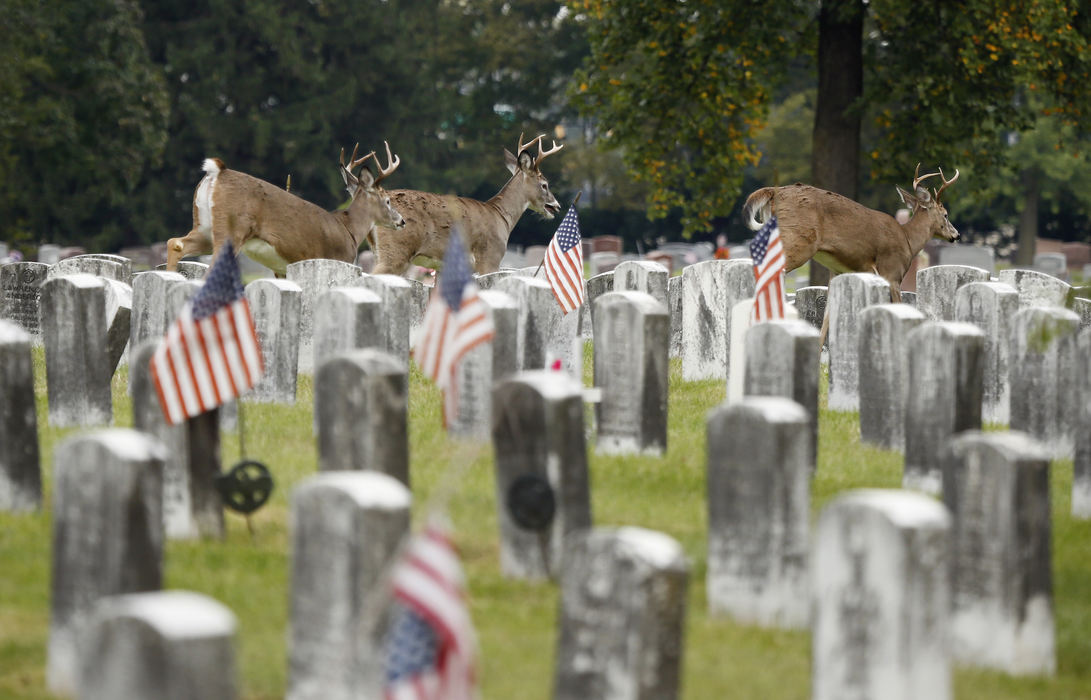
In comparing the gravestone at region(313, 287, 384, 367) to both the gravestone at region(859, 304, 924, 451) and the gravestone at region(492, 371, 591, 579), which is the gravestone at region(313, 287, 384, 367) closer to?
the gravestone at region(859, 304, 924, 451)

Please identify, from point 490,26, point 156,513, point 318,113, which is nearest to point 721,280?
point 156,513

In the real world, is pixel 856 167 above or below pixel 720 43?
below

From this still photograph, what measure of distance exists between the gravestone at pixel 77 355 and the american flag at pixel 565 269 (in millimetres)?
4587

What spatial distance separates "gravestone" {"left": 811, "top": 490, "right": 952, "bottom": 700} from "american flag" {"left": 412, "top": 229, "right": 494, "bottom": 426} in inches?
98.5

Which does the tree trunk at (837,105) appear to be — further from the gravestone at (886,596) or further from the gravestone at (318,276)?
the gravestone at (886,596)

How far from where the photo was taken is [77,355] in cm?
995

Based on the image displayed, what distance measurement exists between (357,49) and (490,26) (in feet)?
18.2

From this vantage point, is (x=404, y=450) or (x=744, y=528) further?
(x=404, y=450)

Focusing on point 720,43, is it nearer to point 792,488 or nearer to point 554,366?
point 554,366

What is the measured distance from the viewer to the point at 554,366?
344 inches

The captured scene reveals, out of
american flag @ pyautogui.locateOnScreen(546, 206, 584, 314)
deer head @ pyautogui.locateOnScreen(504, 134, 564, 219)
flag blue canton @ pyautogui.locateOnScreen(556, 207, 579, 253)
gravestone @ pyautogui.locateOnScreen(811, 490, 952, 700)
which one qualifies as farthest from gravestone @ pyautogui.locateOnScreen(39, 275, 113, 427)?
deer head @ pyautogui.locateOnScreen(504, 134, 564, 219)

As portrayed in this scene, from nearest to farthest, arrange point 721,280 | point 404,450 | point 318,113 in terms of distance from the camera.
→ point 404,450 < point 721,280 < point 318,113

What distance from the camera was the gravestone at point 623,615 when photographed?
14.9 ft

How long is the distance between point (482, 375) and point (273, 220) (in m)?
7.03
